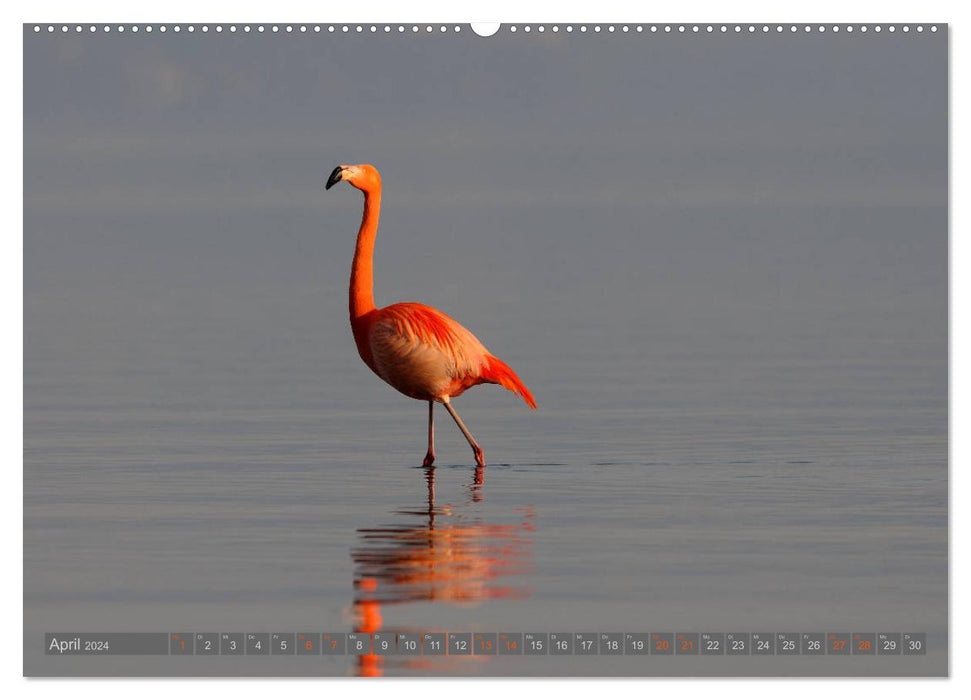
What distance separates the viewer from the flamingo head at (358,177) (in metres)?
15.4

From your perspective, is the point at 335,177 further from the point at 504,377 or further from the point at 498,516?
the point at 498,516

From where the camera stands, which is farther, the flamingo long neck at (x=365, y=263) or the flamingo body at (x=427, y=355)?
the flamingo long neck at (x=365, y=263)

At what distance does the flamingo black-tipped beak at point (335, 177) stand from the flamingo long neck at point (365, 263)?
18.1 inches

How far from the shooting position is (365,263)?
1587 cm

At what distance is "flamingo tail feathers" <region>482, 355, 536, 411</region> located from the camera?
51.6 ft

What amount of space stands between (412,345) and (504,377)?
82 centimetres

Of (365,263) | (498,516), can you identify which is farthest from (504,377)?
(498,516)

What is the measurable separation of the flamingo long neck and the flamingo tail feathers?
997mm

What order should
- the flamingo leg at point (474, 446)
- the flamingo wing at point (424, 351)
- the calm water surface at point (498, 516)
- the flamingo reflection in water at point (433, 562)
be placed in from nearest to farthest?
the calm water surface at point (498, 516) < the flamingo reflection in water at point (433, 562) < the flamingo leg at point (474, 446) < the flamingo wing at point (424, 351)

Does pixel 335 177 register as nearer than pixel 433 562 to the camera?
No

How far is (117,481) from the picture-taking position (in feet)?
45.1

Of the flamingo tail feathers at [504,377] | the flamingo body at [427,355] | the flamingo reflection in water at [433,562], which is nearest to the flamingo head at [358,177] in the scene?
the flamingo body at [427,355]

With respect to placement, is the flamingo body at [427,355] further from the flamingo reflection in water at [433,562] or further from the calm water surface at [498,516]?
the flamingo reflection in water at [433,562]

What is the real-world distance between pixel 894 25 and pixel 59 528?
539cm
